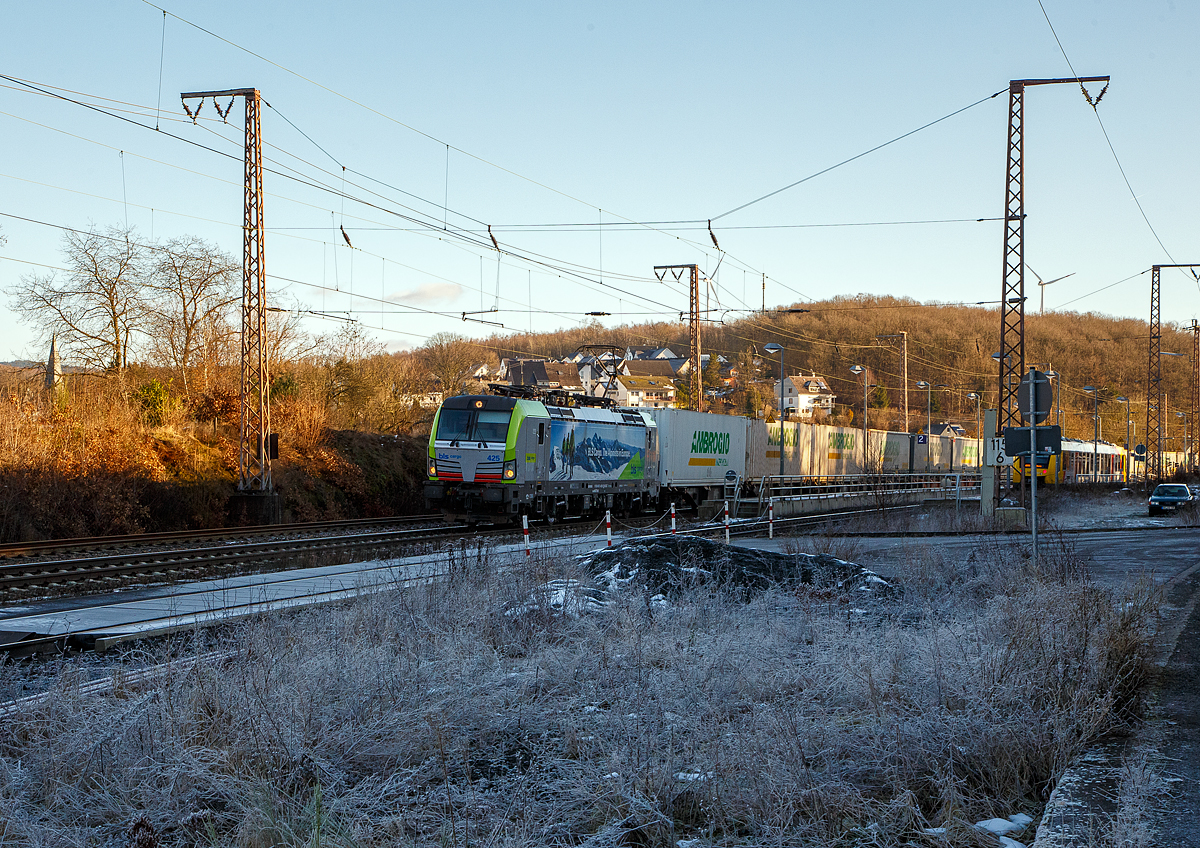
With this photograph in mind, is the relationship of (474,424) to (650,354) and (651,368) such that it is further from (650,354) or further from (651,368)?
(650,354)

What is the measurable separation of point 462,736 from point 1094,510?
36.5 m

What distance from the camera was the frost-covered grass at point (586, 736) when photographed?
188 inches

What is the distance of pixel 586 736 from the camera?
238 inches

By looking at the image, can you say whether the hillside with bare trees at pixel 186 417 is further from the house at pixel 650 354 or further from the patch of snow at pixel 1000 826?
the house at pixel 650 354

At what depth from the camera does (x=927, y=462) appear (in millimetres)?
55594

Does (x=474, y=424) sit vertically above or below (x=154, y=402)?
below

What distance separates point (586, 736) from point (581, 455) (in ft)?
70.6

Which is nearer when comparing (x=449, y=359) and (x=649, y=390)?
(x=449, y=359)

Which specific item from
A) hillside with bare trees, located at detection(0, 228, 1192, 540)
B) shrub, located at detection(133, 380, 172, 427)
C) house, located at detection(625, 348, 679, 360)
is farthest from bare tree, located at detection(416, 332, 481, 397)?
house, located at detection(625, 348, 679, 360)

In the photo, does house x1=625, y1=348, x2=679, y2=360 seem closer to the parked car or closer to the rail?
the rail

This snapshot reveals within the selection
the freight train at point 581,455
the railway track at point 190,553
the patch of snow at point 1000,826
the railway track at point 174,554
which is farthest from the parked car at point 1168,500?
the patch of snow at point 1000,826

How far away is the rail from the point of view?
36.4 metres

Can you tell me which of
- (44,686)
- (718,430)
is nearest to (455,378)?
(718,430)

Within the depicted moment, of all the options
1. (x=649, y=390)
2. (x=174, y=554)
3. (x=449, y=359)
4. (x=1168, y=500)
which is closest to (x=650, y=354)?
(x=649, y=390)
